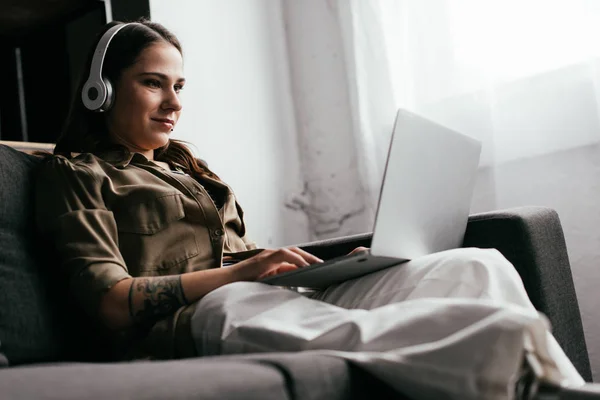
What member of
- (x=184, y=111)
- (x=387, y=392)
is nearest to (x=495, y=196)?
(x=184, y=111)

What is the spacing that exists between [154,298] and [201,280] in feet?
0.24

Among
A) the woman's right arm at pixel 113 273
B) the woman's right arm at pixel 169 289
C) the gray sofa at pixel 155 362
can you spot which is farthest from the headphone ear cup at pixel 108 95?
the woman's right arm at pixel 169 289

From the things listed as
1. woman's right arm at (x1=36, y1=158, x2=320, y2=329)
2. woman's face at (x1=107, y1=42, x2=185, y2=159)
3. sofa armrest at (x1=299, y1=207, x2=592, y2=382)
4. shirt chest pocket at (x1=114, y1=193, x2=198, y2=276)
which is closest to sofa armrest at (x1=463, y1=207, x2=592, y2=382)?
sofa armrest at (x1=299, y1=207, x2=592, y2=382)

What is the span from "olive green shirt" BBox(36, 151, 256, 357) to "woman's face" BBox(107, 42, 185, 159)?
0.08 meters

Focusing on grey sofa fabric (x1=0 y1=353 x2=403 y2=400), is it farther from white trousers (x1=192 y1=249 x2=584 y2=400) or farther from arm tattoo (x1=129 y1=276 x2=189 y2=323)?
arm tattoo (x1=129 y1=276 x2=189 y2=323)

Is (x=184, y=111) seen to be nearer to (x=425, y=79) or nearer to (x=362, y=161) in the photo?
(x=362, y=161)

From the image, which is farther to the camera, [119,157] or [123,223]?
[119,157]

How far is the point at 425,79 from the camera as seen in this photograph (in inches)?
84.6

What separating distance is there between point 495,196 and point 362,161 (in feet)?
1.61

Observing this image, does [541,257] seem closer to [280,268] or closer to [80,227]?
[280,268]

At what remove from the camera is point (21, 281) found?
97 centimetres

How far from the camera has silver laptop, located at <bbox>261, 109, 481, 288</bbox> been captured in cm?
90

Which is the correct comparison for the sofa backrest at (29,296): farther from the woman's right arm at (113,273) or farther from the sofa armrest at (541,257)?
the sofa armrest at (541,257)

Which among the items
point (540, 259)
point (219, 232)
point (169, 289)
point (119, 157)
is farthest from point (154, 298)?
point (540, 259)
